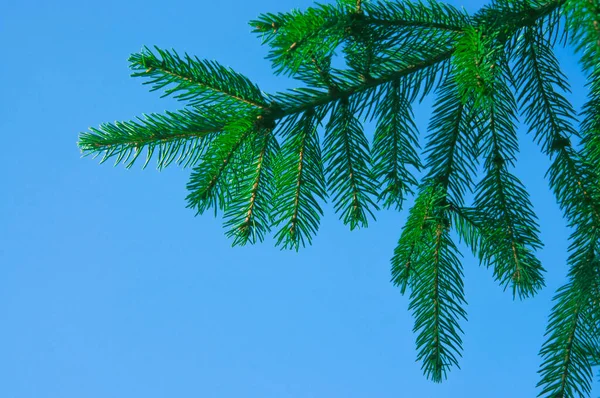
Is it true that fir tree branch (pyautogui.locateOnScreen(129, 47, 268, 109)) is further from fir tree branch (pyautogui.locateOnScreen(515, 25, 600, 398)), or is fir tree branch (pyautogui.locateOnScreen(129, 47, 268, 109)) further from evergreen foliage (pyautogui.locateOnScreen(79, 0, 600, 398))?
fir tree branch (pyautogui.locateOnScreen(515, 25, 600, 398))

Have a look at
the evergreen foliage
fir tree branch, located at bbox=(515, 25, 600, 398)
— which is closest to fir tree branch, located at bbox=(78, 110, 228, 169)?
the evergreen foliage

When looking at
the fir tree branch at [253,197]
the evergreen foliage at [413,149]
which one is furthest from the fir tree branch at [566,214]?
the fir tree branch at [253,197]

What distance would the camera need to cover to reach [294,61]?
3.14 ft

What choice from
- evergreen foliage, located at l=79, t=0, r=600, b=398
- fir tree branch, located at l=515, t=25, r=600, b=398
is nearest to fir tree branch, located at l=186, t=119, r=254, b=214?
evergreen foliage, located at l=79, t=0, r=600, b=398

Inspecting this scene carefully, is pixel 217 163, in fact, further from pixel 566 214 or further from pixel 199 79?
pixel 566 214

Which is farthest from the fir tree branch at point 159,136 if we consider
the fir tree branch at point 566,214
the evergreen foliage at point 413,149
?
the fir tree branch at point 566,214

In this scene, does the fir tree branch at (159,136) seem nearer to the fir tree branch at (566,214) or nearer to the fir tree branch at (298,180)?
the fir tree branch at (298,180)

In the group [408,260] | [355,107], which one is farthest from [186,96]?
[408,260]

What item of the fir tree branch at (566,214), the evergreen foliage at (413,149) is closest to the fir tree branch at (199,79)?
the evergreen foliage at (413,149)

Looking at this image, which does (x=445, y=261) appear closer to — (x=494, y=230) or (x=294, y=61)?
(x=494, y=230)

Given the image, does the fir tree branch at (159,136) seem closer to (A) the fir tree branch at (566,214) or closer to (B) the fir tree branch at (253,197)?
(B) the fir tree branch at (253,197)

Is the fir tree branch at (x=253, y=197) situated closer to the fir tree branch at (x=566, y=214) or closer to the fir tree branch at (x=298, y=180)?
the fir tree branch at (x=298, y=180)

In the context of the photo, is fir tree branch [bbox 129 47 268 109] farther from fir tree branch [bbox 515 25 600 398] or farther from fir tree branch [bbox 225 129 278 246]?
fir tree branch [bbox 515 25 600 398]

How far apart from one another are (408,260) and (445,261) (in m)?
0.07
